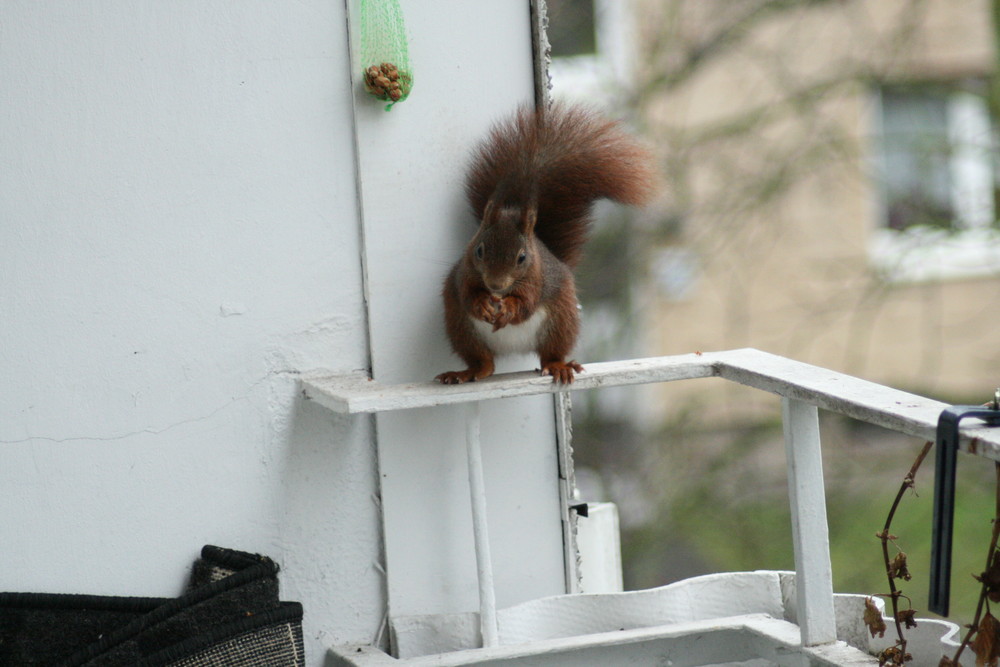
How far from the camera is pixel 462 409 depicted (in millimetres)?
1548

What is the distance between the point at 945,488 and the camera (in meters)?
1.02

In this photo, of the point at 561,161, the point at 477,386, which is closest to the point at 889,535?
the point at 477,386

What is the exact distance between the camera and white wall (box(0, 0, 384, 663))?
4.62ft

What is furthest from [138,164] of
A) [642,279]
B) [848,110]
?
[848,110]

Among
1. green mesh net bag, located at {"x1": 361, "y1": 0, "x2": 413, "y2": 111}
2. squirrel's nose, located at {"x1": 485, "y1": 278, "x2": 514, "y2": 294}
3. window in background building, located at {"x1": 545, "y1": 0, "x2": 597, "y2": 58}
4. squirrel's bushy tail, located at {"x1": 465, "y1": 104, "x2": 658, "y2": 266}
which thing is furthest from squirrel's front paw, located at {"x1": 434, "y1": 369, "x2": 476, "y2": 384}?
window in background building, located at {"x1": 545, "y1": 0, "x2": 597, "y2": 58}

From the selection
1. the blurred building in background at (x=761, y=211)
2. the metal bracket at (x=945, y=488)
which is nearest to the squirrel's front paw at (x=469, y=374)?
the metal bracket at (x=945, y=488)

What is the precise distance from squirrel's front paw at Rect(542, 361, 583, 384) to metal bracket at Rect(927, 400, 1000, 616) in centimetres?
52

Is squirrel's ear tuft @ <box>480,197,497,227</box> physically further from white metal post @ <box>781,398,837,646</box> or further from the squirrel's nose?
white metal post @ <box>781,398,837,646</box>

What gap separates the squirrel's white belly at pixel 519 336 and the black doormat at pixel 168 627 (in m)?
0.37

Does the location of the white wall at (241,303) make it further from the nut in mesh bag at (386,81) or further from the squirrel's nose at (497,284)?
the squirrel's nose at (497,284)

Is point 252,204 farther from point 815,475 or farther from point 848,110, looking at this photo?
point 848,110

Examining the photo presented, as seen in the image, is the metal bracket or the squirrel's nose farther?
the squirrel's nose

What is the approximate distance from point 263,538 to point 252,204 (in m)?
0.40

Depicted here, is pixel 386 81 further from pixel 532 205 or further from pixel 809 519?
pixel 809 519
